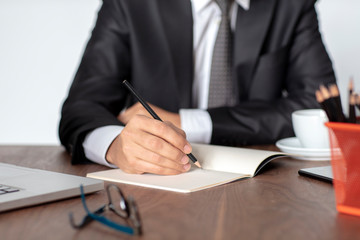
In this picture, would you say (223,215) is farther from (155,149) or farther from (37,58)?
(37,58)

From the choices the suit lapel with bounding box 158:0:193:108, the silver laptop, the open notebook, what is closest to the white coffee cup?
the open notebook

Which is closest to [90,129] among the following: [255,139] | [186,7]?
[255,139]

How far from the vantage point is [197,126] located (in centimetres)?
166

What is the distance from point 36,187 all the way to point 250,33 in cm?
138

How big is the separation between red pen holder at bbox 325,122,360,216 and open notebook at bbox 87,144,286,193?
293 millimetres

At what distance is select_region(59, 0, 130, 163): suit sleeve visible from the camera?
182 centimetres

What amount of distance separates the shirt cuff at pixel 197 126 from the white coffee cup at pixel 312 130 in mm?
395

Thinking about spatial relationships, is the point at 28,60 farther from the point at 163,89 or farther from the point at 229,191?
the point at 229,191

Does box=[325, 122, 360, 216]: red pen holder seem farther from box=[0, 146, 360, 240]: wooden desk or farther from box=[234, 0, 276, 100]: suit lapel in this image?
box=[234, 0, 276, 100]: suit lapel

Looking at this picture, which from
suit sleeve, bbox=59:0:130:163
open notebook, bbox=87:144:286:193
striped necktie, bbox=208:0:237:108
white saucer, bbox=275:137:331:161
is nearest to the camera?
open notebook, bbox=87:144:286:193

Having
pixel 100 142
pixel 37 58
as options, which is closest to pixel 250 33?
pixel 100 142

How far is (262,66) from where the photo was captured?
212 centimetres

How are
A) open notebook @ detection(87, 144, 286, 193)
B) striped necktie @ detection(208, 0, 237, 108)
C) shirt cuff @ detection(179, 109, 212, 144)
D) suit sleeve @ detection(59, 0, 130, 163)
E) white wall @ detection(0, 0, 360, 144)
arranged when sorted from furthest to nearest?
white wall @ detection(0, 0, 360, 144), striped necktie @ detection(208, 0, 237, 108), suit sleeve @ detection(59, 0, 130, 163), shirt cuff @ detection(179, 109, 212, 144), open notebook @ detection(87, 144, 286, 193)

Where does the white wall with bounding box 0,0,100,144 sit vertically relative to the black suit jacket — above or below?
below
